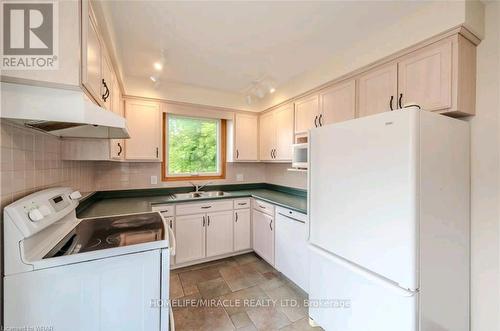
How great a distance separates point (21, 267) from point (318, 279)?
180 centimetres

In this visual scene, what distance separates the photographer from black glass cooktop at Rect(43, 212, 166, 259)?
3.67ft

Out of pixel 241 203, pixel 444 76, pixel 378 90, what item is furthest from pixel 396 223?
pixel 241 203

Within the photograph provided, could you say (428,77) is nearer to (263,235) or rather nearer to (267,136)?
(267,136)

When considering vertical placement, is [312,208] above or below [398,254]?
above

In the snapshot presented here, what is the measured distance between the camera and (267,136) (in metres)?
3.18

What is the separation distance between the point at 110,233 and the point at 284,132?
2.21 meters

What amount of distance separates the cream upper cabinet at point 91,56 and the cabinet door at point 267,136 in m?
2.16

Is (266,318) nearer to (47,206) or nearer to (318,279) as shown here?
(318,279)

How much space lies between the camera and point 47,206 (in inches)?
43.6

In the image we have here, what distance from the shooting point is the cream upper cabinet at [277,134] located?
2729 mm

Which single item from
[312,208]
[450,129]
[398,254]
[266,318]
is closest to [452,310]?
[398,254]

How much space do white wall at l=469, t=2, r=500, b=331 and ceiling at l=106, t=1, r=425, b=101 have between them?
0.55m

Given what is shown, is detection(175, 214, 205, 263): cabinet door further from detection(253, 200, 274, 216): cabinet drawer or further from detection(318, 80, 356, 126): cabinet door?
detection(318, 80, 356, 126): cabinet door

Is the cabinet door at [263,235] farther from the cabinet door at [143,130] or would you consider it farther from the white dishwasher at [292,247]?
the cabinet door at [143,130]
